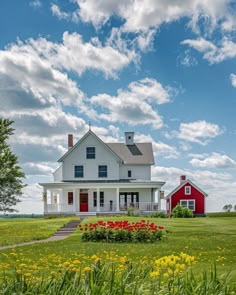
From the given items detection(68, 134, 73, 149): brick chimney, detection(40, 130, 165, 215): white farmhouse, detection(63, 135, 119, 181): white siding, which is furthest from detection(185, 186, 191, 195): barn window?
detection(68, 134, 73, 149): brick chimney

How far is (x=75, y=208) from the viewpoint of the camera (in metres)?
44.2

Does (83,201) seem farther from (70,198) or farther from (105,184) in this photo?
(105,184)

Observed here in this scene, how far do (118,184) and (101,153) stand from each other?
153 inches

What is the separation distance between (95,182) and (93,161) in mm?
2354

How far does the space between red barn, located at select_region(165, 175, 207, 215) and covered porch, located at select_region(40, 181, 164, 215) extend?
181 centimetres

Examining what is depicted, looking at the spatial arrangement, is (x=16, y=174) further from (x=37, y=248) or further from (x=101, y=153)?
(x=37, y=248)

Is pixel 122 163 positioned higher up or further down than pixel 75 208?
higher up

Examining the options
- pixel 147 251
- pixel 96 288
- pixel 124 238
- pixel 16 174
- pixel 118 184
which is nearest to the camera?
pixel 96 288

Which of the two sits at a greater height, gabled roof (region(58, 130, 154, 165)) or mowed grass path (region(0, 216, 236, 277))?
gabled roof (region(58, 130, 154, 165))

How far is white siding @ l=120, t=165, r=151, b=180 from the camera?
47.4m

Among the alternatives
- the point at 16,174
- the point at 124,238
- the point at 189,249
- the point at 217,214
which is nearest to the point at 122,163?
the point at 217,214

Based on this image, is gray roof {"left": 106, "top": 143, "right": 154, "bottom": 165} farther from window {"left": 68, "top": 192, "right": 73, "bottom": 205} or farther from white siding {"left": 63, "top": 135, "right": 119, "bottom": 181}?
window {"left": 68, "top": 192, "right": 73, "bottom": 205}

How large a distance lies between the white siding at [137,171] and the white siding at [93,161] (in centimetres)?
168

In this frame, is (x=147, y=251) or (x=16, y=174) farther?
(x=16, y=174)
